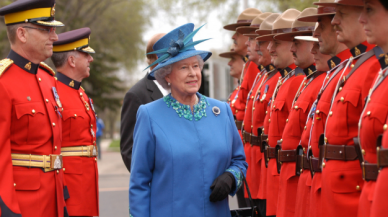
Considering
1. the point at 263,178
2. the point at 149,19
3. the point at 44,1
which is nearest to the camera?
the point at 44,1

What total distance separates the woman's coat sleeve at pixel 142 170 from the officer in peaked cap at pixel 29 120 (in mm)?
898

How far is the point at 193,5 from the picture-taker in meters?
24.7

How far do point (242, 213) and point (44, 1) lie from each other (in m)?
2.43

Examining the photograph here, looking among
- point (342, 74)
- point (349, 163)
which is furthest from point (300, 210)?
point (342, 74)

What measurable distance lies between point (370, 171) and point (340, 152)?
0.58 metres

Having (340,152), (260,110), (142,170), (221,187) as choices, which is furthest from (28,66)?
(260,110)

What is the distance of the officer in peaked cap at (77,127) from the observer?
199 inches

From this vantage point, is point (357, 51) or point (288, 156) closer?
point (357, 51)

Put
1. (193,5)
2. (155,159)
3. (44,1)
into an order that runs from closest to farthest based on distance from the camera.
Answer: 1. (155,159)
2. (44,1)
3. (193,5)

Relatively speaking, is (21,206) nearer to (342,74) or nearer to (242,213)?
(242,213)

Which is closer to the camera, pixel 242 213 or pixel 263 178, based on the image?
pixel 242 213

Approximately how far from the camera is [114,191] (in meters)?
11.4

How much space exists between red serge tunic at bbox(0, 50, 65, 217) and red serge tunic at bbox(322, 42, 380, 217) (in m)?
2.22

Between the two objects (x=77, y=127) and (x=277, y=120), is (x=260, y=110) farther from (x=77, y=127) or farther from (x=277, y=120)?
(x=77, y=127)
